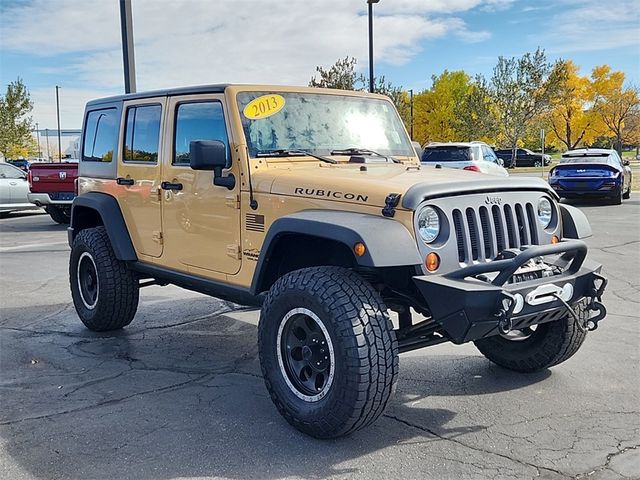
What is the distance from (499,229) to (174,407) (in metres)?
2.23

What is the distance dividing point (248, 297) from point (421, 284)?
1.33 meters

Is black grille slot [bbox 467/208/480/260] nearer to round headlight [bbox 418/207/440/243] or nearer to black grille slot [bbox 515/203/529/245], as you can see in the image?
round headlight [bbox 418/207/440/243]

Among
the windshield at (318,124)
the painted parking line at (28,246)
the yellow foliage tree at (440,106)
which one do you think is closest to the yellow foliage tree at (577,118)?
the yellow foliage tree at (440,106)

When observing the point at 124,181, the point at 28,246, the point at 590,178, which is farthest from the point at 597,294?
the point at 590,178

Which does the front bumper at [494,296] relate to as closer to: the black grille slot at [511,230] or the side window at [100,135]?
the black grille slot at [511,230]

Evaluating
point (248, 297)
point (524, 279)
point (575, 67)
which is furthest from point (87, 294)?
point (575, 67)

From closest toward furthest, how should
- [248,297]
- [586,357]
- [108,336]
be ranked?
[248,297]
[586,357]
[108,336]

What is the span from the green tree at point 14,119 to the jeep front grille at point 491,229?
4001 centimetres

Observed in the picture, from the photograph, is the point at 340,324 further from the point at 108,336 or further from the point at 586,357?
the point at 108,336

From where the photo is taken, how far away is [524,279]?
3.60 metres

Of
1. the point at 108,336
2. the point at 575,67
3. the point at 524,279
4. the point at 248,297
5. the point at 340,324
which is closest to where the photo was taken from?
the point at 340,324

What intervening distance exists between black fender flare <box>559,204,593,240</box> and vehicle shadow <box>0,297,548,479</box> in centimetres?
103

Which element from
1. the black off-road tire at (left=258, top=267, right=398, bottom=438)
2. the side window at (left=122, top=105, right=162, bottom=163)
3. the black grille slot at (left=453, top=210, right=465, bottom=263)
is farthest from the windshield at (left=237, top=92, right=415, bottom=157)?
the black grille slot at (left=453, top=210, right=465, bottom=263)

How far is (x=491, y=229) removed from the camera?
3.67m
